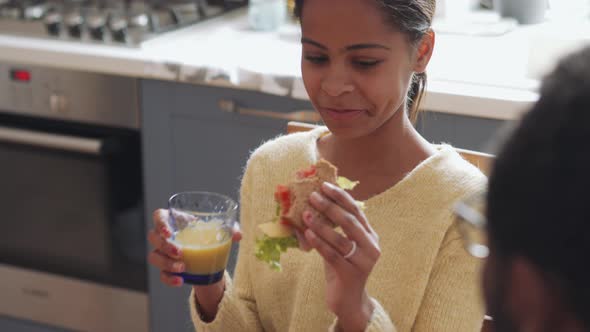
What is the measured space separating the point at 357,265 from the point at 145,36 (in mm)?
1570

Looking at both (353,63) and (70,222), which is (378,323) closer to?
(353,63)

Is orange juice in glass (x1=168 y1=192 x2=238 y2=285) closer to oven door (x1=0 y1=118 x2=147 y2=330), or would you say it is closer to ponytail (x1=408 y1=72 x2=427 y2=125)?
ponytail (x1=408 y1=72 x2=427 y2=125)

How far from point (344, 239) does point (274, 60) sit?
1.33 m

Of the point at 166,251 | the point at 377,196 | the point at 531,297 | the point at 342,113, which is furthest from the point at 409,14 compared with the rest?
the point at 531,297

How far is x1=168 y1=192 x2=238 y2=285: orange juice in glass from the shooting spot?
4.18ft

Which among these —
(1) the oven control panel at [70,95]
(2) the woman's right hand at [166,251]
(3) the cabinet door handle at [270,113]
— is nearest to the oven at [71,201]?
(1) the oven control panel at [70,95]

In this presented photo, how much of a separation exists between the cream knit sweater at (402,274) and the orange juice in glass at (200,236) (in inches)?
3.9

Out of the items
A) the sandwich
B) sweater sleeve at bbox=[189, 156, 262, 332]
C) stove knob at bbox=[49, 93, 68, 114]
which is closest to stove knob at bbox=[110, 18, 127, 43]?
stove knob at bbox=[49, 93, 68, 114]

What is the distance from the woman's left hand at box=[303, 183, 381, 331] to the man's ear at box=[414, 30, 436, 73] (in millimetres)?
390

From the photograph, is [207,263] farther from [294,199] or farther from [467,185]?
[467,185]

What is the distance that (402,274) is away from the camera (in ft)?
4.49

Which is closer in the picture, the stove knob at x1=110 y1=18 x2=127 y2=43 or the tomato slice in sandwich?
the tomato slice in sandwich

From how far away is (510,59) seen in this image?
232 centimetres

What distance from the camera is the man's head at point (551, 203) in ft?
1.79
